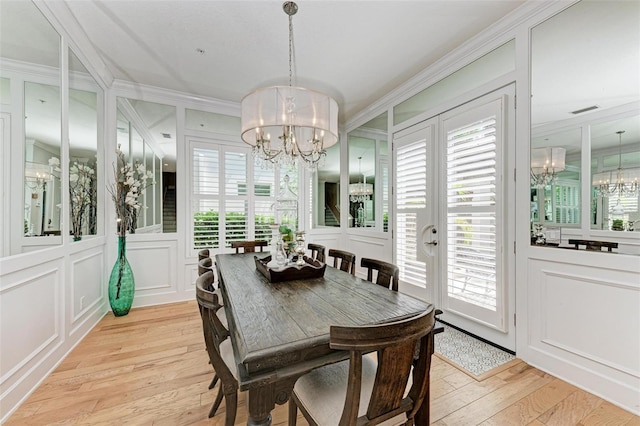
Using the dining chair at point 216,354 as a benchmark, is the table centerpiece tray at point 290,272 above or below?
above

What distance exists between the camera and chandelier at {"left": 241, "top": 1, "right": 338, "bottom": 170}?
2.00 m

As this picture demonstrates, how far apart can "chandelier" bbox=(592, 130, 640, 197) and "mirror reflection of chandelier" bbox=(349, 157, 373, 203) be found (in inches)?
105

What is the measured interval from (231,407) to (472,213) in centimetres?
259

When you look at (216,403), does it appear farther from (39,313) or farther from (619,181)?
(619,181)

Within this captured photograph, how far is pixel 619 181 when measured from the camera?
1.77 m

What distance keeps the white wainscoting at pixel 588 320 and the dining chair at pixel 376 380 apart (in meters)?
1.56

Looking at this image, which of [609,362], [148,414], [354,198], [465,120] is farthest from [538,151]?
[148,414]

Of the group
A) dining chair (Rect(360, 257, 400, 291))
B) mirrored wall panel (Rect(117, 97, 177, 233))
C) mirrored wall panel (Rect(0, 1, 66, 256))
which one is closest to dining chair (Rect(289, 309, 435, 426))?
dining chair (Rect(360, 257, 400, 291))

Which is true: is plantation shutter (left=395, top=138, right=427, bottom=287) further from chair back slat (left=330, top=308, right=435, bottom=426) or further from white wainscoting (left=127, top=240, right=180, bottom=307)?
white wainscoting (left=127, top=240, right=180, bottom=307)

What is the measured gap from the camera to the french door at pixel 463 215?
238 centimetres

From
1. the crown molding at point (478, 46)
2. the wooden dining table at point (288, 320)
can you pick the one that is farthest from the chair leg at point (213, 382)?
the crown molding at point (478, 46)

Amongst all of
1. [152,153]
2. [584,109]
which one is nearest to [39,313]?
[152,153]

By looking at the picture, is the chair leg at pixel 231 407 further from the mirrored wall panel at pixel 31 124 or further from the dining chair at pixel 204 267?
the mirrored wall panel at pixel 31 124

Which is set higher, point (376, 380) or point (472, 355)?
point (376, 380)
